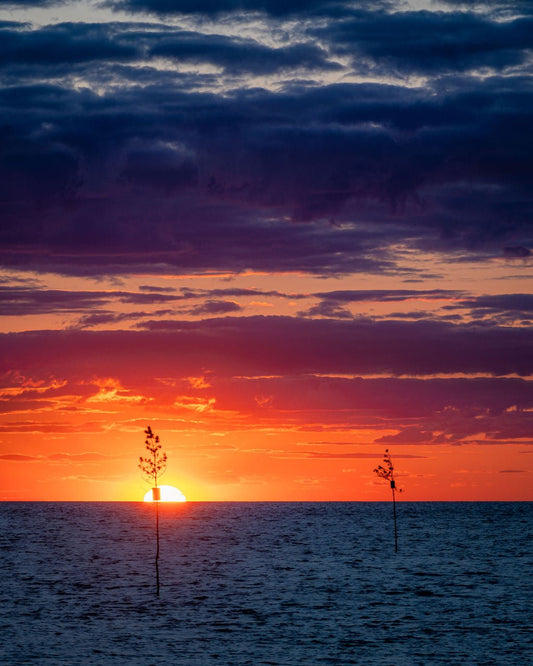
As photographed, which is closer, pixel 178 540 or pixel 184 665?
pixel 184 665

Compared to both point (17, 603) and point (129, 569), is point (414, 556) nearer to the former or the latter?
point (129, 569)

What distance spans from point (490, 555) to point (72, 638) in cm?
8345

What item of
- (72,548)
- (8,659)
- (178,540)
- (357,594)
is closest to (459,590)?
(357,594)

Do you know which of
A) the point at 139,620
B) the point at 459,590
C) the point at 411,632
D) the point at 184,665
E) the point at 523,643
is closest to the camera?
→ the point at 184,665

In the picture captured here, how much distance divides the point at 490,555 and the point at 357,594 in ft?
177

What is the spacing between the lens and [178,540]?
602 ft

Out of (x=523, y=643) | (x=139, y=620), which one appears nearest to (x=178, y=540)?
(x=139, y=620)

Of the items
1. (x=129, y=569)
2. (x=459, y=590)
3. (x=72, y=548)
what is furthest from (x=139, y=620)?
(x=72, y=548)

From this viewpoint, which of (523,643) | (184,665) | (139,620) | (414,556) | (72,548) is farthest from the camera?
(72,548)

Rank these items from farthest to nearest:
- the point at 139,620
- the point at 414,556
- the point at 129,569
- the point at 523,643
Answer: the point at 414,556, the point at 129,569, the point at 139,620, the point at 523,643

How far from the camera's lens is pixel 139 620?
6925 centimetres

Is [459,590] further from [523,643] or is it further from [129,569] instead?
[129,569]

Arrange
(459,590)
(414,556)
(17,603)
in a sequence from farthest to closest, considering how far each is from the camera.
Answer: (414,556) → (459,590) → (17,603)

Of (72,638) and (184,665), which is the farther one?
(72,638)
